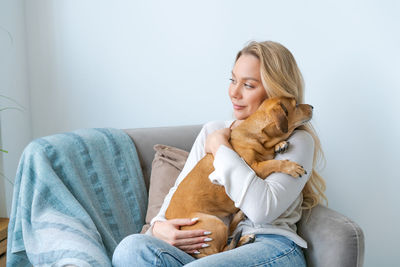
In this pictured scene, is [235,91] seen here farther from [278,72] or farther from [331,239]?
[331,239]

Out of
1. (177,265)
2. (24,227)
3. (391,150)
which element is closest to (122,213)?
(24,227)

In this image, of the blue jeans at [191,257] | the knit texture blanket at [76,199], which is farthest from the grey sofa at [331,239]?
the knit texture blanket at [76,199]

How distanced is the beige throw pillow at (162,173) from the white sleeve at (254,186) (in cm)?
55

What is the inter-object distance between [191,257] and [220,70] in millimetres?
1388

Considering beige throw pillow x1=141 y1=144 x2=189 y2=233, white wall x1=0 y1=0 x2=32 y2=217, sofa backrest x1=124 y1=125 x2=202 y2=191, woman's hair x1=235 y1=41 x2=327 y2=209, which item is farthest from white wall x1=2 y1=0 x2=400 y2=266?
woman's hair x1=235 y1=41 x2=327 y2=209

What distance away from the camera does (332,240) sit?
1587 millimetres

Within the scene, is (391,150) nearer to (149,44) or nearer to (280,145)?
(280,145)

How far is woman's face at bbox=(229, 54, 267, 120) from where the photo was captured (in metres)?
1.76

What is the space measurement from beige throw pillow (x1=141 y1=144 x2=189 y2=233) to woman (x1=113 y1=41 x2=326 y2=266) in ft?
0.84

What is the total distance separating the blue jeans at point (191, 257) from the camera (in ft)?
4.50

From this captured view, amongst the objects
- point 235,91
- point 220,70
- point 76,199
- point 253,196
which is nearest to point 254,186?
point 253,196

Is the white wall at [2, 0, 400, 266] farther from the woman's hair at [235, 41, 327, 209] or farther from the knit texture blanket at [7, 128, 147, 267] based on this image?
the woman's hair at [235, 41, 327, 209]

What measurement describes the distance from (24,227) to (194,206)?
2.32 ft

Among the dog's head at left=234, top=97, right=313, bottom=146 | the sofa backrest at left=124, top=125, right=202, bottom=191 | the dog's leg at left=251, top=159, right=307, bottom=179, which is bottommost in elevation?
the sofa backrest at left=124, top=125, right=202, bottom=191
